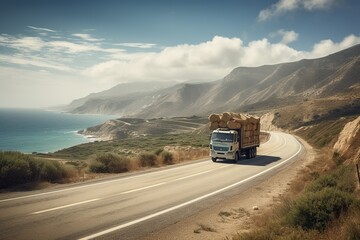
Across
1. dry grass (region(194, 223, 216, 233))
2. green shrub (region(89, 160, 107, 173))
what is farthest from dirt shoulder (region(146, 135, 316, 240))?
green shrub (region(89, 160, 107, 173))

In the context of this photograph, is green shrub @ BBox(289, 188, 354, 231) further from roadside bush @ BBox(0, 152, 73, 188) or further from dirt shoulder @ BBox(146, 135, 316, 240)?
roadside bush @ BBox(0, 152, 73, 188)

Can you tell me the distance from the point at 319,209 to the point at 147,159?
15961mm

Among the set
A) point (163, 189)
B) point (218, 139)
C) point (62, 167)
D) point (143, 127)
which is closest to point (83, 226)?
point (163, 189)

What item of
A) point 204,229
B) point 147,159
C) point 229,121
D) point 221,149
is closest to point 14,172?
point 204,229

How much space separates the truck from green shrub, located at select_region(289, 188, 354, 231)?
50.9ft

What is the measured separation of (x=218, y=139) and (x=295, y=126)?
7878 cm

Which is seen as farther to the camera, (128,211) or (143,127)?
(143,127)

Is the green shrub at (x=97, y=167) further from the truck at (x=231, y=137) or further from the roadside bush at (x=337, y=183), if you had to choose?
the roadside bush at (x=337, y=183)

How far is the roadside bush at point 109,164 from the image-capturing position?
60.3ft

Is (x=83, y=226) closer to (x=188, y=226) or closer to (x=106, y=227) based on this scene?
(x=106, y=227)

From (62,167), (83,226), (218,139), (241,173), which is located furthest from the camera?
(218,139)

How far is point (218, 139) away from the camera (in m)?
24.0

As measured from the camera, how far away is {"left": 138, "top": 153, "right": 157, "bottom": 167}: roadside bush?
22.0 metres

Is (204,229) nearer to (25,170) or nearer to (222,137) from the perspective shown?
(25,170)
